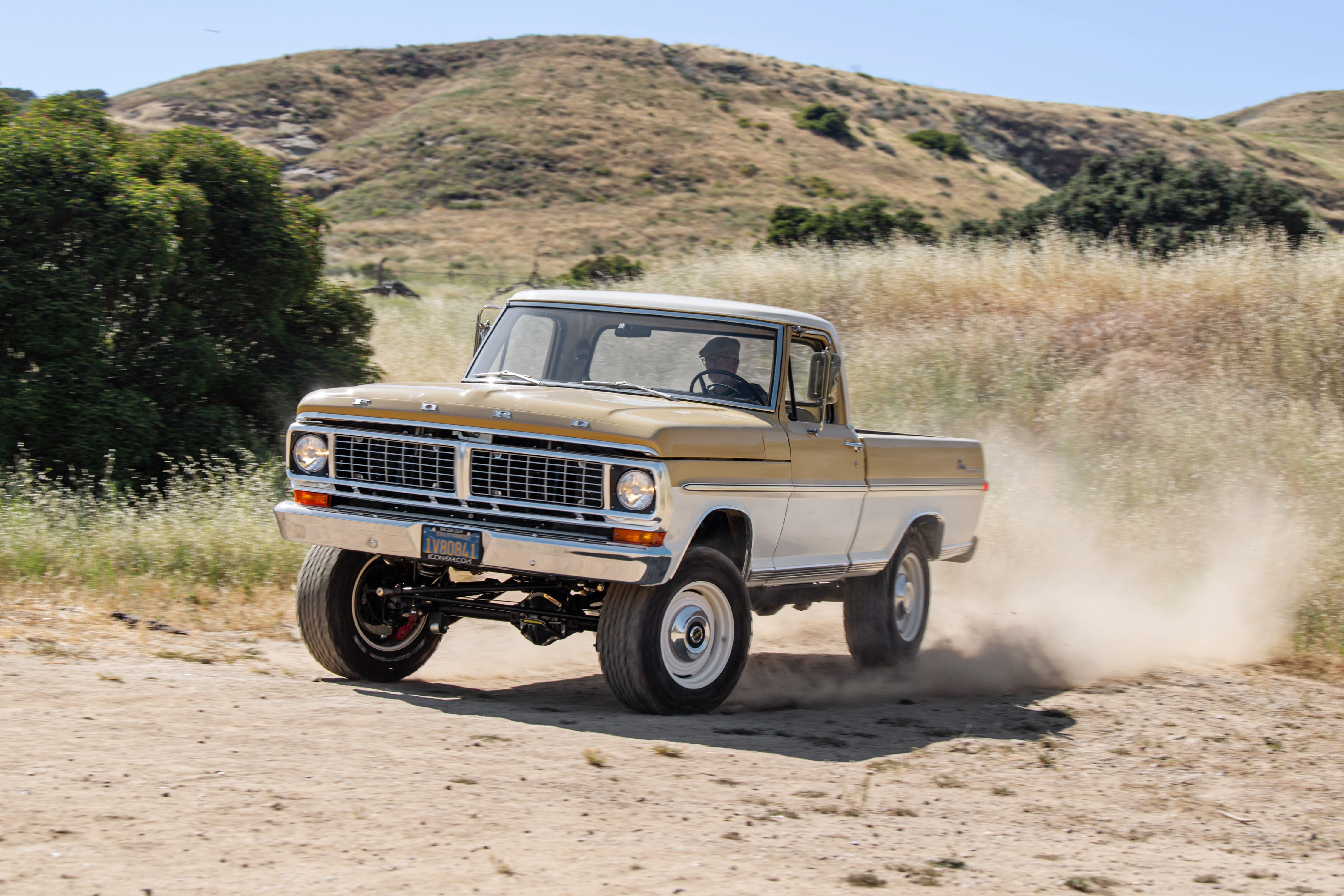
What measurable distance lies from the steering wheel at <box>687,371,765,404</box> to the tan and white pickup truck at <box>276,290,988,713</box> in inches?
0.5

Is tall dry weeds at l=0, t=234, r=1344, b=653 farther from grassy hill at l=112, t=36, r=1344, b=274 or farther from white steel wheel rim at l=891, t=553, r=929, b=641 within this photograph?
grassy hill at l=112, t=36, r=1344, b=274

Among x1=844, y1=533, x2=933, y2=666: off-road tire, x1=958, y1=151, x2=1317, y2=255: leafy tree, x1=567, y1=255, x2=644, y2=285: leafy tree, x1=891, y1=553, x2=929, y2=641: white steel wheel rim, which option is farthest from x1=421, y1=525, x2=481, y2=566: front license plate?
x1=958, y1=151, x2=1317, y2=255: leafy tree

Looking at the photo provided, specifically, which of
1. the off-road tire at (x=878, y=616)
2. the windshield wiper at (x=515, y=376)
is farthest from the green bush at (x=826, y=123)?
the windshield wiper at (x=515, y=376)

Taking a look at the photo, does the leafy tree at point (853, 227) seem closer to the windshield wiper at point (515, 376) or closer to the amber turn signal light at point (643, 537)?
the windshield wiper at point (515, 376)

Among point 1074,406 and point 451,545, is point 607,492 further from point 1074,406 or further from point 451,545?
point 1074,406

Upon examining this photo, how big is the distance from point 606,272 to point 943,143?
47.0 metres

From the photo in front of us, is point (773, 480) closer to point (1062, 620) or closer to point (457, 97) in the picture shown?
point (1062, 620)

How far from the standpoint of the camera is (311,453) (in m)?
6.93

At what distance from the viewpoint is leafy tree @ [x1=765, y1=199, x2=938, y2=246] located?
110ft

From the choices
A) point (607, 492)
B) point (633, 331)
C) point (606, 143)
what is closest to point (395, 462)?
point (607, 492)

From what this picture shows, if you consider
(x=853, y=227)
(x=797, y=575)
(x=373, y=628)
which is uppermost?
(x=853, y=227)

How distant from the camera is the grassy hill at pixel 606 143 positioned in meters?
52.3

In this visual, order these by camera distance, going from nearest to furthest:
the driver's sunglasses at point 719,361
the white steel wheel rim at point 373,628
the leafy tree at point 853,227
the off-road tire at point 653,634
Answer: the off-road tire at point 653,634, the white steel wheel rim at point 373,628, the driver's sunglasses at point 719,361, the leafy tree at point 853,227

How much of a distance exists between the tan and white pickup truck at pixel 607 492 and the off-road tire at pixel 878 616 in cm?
33
